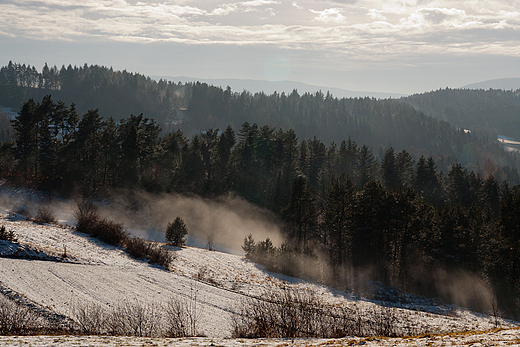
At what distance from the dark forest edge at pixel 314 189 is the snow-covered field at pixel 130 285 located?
30.9ft

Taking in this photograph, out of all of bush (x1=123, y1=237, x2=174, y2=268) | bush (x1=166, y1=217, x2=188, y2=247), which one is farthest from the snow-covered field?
bush (x1=166, y1=217, x2=188, y2=247)

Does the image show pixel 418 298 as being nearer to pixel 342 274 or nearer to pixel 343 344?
pixel 342 274

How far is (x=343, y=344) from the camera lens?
9.22 metres

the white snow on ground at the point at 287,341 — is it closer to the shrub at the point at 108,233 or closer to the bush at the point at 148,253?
the bush at the point at 148,253

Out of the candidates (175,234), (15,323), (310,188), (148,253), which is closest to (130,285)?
(148,253)

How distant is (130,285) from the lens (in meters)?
18.3

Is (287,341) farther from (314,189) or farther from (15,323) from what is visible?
(314,189)

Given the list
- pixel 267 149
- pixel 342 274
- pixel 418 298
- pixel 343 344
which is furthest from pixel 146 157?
pixel 343 344

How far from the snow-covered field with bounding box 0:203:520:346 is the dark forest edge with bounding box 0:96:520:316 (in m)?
9.42

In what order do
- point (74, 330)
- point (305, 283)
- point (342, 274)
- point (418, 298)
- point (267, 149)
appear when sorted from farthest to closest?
point (267, 149) → point (342, 274) → point (418, 298) → point (305, 283) → point (74, 330)

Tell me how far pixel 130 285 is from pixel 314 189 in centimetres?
2858

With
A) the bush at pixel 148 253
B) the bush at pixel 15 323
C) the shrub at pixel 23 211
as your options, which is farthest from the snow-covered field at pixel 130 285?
the shrub at pixel 23 211

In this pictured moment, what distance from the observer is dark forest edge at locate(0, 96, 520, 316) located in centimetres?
3775

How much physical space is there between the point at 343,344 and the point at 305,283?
68.2 feet
